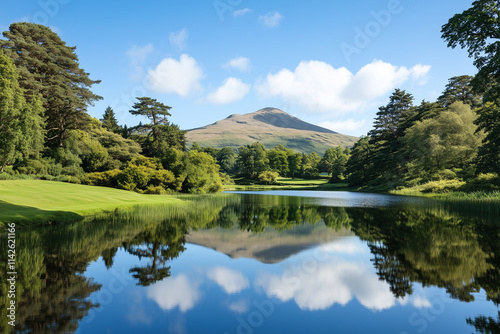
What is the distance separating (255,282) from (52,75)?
50.4 metres

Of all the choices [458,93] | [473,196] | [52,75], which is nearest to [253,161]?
[458,93]

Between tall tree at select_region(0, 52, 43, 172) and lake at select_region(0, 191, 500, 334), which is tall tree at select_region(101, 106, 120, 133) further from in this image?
lake at select_region(0, 191, 500, 334)

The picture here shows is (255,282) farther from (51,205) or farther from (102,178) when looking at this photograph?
(102,178)

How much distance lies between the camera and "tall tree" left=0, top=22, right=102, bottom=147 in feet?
140

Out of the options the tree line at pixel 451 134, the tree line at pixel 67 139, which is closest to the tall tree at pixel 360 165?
the tree line at pixel 451 134

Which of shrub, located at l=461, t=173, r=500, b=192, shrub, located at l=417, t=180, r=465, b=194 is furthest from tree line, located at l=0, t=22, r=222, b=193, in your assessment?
shrub, located at l=461, t=173, r=500, b=192

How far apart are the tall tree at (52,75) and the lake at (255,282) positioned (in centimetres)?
3575

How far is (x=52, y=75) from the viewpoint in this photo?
152 ft

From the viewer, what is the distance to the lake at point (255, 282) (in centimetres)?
674

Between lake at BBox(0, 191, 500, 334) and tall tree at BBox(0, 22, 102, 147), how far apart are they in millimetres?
35745

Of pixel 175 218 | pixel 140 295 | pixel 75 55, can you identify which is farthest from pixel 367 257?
pixel 75 55

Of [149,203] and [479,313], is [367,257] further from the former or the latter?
[149,203]

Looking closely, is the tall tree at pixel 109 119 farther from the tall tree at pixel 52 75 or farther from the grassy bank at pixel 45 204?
the grassy bank at pixel 45 204

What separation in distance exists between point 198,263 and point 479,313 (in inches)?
342
